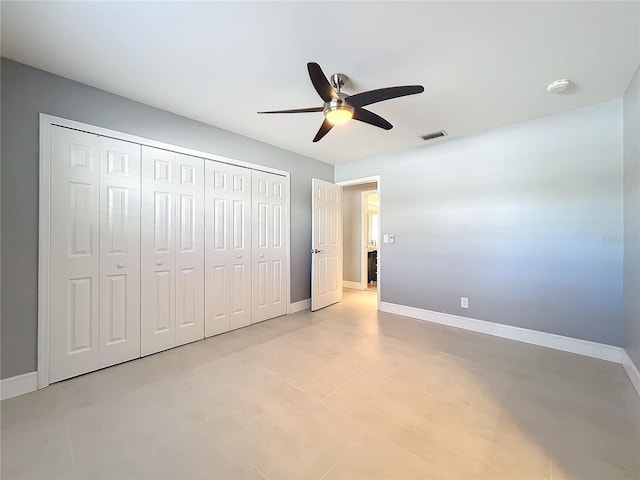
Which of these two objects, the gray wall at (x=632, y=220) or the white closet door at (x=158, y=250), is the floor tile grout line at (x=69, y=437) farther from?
the gray wall at (x=632, y=220)

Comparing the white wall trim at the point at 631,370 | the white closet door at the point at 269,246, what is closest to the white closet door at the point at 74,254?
the white closet door at the point at 269,246

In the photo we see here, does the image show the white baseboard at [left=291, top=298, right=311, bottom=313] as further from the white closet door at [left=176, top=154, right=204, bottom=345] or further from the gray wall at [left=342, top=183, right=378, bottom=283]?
the gray wall at [left=342, top=183, right=378, bottom=283]

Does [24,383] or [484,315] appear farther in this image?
[484,315]

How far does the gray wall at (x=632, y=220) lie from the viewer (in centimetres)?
203

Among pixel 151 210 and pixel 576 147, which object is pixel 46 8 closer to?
pixel 151 210

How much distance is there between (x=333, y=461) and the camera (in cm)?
136

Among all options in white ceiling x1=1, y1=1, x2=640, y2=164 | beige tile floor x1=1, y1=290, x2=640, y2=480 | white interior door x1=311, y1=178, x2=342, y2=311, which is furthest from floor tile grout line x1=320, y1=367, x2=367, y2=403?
white ceiling x1=1, y1=1, x2=640, y2=164

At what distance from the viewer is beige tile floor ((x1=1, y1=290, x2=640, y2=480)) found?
4.39 feet

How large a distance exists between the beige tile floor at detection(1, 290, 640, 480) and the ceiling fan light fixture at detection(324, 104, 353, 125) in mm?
2110

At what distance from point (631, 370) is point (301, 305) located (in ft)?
11.6

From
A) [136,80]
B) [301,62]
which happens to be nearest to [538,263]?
[301,62]

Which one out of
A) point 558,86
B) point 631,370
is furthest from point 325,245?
point 631,370

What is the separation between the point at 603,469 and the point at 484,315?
2009 mm

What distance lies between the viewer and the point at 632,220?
220cm
